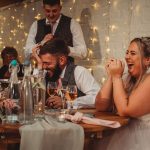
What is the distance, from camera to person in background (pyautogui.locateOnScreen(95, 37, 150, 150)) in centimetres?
203

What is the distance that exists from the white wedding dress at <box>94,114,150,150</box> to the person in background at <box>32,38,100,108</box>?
1.69 ft

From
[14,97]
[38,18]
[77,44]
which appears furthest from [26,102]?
[38,18]

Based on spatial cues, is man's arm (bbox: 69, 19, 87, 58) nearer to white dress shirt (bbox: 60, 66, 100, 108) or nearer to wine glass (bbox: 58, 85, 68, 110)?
white dress shirt (bbox: 60, 66, 100, 108)

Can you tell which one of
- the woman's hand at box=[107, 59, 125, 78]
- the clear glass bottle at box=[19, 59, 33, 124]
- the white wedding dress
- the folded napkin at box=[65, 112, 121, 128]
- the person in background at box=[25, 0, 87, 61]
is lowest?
the white wedding dress

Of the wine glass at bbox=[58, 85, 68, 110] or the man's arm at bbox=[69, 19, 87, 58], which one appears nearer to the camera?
the wine glass at bbox=[58, 85, 68, 110]

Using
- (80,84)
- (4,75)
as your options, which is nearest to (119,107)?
(80,84)

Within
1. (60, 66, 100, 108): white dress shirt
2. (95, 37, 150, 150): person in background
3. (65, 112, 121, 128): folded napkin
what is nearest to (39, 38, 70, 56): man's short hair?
(60, 66, 100, 108): white dress shirt

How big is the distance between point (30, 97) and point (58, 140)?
273mm

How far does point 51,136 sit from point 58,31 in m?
2.52

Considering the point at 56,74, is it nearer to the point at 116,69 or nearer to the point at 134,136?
the point at 116,69

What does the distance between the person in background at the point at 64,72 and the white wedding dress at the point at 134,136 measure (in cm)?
52

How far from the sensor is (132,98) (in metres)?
2.04

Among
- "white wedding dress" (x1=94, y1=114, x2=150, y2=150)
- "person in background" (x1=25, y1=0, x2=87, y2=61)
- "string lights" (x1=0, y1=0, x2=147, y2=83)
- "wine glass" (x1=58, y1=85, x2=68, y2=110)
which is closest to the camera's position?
"wine glass" (x1=58, y1=85, x2=68, y2=110)

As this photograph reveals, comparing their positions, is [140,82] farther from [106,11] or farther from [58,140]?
[106,11]
